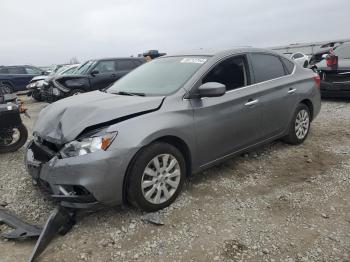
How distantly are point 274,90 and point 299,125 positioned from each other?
1.00 m

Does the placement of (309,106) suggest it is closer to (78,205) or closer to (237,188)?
(237,188)

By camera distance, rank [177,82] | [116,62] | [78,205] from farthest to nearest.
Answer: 1. [116,62]
2. [177,82]
3. [78,205]

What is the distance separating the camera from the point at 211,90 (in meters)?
3.78

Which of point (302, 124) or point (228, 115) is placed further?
point (302, 124)

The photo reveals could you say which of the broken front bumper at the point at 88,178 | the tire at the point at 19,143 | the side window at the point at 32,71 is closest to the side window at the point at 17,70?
the side window at the point at 32,71

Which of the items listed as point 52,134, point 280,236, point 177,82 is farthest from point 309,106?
point 52,134

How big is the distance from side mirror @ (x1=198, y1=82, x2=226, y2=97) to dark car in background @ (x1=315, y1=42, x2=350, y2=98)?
243 inches

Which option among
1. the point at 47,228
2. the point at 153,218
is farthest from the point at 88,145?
the point at 153,218

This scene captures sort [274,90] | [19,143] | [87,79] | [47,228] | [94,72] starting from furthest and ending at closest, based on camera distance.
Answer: [94,72]
[87,79]
[19,143]
[274,90]
[47,228]

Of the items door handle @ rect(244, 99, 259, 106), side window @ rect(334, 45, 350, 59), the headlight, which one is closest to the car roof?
door handle @ rect(244, 99, 259, 106)

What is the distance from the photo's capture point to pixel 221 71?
4.30 m

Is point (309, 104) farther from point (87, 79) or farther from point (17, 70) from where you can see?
point (17, 70)

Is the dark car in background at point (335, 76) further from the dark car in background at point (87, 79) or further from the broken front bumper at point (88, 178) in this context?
the broken front bumper at point (88, 178)

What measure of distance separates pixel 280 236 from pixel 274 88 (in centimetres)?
235
